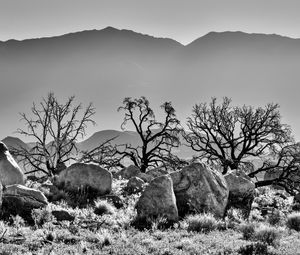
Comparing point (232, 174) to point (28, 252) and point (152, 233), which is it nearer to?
point (152, 233)

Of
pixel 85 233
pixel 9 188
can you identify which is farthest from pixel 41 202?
pixel 85 233

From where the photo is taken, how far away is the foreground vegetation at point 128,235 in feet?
38.0

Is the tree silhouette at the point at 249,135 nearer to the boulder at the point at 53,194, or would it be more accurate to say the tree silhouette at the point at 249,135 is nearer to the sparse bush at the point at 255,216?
the sparse bush at the point at 255,216

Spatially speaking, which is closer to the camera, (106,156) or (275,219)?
(275,219)

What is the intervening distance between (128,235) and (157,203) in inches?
116

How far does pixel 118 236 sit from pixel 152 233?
1.16 m

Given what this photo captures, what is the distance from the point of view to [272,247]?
40.5 ft

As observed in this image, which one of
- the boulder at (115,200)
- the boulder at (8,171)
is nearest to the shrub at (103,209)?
the boulder at (115,200)

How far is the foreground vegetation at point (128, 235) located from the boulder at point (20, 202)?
0.43 m

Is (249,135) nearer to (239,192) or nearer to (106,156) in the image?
(106,156)

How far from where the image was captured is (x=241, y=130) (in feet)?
128

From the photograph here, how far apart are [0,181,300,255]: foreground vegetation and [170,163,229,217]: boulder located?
105cm

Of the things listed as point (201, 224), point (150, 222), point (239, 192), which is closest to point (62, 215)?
point (150, 222)

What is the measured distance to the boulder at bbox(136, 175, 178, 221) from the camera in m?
15.9
